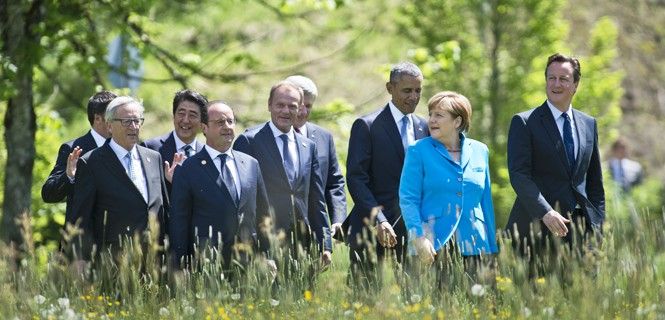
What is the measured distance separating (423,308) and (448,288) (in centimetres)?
46

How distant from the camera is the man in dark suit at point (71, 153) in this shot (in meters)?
8.17

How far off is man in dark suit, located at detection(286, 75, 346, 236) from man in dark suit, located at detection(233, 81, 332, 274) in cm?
21

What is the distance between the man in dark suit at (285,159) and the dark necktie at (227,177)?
20.4 inches

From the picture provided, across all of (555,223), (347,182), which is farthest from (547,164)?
(347,182)

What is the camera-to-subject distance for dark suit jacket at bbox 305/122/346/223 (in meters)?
8.75

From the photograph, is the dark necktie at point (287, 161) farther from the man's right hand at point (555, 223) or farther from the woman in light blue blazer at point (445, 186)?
the man's right hand at point (555, 223)

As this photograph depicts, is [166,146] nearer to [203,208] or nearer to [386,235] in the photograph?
[203,208]

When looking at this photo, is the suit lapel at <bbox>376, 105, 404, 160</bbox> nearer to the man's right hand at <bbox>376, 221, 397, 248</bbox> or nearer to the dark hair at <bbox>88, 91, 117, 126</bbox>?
the man's right hand at <bbox>376, 221, 397, 248</bbox>

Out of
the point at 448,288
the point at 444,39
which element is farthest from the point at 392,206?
the point at 444,39

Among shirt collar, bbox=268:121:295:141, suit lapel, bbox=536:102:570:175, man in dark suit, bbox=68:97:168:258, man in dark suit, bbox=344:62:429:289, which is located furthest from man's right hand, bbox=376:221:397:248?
man in dark suit, bbox=68:97:168:258

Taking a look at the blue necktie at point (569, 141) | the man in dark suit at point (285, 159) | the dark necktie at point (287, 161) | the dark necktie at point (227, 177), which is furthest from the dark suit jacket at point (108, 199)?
the blue necktie at point (569, 141)

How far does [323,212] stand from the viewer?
866cm

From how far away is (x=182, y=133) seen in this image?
870cm

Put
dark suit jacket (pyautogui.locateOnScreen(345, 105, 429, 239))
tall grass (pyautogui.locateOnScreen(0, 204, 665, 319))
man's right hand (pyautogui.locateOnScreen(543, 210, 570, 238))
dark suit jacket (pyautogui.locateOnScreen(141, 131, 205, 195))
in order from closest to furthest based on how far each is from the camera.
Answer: tall grass (pyautogui.locateOnScreen(0, 204, 665, 319))
man's right hand (pyautogui.locateOnScreen(543, 210, 570, 238))
dark suit jacket (pyautogui.locateOnScreen(345, 105, 429, 239))
dark suit jacket (pyautogui.locateOnScreen(141, 131, 205, 195))
